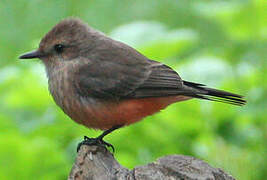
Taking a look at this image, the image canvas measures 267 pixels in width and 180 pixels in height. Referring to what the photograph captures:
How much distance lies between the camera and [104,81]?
5359 mm

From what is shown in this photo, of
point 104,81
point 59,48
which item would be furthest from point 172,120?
point 59,48

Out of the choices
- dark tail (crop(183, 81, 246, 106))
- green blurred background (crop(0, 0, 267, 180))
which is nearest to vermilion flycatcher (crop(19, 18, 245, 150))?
dark tail (crop(183, 81, 246, 106))

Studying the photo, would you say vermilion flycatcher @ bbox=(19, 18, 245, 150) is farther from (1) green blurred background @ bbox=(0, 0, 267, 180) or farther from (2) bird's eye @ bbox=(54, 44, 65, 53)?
(1) green blurred background @ bbox=(0, 0, 267, 180)

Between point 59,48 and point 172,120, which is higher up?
point 59,48

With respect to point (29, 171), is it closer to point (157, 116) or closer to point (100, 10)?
point (157, 116)

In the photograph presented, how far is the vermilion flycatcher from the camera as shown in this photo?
16.9 ft

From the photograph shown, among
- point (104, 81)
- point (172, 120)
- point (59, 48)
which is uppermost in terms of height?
point (59, 48)

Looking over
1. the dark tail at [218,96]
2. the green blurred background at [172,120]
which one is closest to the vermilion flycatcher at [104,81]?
the dark tail at [218,96]

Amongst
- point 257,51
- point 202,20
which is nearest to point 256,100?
point 257,51

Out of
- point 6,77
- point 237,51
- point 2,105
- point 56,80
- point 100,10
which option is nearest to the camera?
point 56,80

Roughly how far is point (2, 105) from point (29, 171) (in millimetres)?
1068

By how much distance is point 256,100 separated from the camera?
602 centimetres

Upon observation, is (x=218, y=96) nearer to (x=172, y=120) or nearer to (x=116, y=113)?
(x=116, y=113)

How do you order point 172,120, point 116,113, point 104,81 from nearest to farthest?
point 116,113 < point 104,81 < point 172,120
